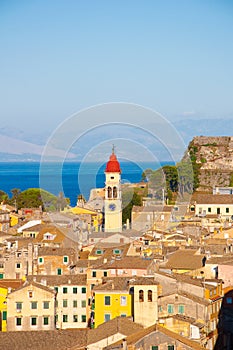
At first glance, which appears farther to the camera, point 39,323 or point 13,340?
point 39,323

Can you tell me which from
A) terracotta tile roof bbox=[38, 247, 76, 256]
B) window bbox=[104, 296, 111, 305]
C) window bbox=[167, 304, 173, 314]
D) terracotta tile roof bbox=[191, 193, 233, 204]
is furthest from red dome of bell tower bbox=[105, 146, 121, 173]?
window bbox=[167, 304, 173, 314]

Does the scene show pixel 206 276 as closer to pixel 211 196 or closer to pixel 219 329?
pixel 219 329

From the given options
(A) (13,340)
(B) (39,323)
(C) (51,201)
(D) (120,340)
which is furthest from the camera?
(C) (51,201)

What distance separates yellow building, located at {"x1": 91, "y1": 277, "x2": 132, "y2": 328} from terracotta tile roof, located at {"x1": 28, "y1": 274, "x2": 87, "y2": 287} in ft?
8.13

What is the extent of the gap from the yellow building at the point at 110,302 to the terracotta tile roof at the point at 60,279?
2.48 m

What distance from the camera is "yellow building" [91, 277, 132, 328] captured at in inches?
971

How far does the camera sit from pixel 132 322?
23.1 metres

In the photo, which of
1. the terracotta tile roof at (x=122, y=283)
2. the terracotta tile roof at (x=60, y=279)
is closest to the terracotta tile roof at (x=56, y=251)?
the terracotta tile roof at (x=60, y=279)

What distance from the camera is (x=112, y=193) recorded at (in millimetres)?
42812

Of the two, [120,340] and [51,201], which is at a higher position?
[51,201]

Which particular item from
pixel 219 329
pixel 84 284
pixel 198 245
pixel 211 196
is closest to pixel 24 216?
pixel 211 196

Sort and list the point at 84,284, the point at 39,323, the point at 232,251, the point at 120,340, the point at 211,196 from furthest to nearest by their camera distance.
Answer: the point at 211,196, the point at 232,251, the point at 84,284, the point at 39,323, the point at 120,340

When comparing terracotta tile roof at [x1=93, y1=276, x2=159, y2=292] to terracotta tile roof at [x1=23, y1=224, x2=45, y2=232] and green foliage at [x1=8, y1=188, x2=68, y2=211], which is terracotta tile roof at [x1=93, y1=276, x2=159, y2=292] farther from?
green foliage at [x1=8, y1=188, x2=68, y2=211]

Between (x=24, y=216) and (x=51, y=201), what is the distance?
15.7 feet
